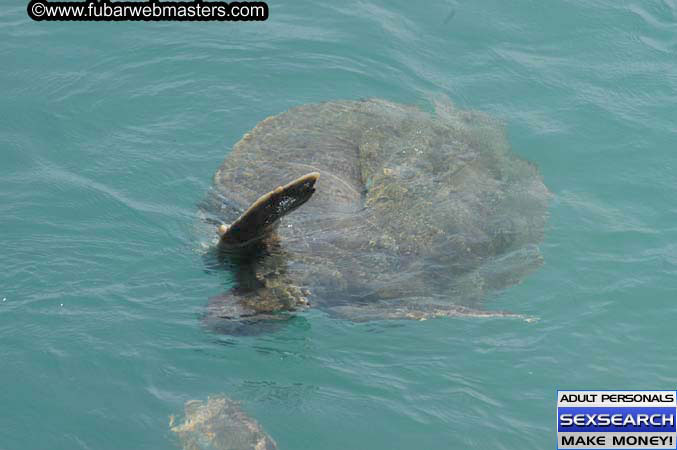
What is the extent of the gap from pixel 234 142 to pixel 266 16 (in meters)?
2.86

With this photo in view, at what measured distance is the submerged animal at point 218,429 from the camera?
596 centimetres

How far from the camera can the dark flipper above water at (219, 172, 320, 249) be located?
20.6 feet

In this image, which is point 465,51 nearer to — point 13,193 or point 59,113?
point 59,113

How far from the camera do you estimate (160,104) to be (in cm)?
981

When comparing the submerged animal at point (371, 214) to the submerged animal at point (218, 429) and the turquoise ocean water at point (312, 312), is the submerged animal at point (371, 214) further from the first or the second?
the submerged animal at point (218, 429)

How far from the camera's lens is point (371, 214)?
7605mm

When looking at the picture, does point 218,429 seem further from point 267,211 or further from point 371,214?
point 371,214

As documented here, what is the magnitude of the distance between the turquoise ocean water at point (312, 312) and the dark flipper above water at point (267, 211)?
61 cm

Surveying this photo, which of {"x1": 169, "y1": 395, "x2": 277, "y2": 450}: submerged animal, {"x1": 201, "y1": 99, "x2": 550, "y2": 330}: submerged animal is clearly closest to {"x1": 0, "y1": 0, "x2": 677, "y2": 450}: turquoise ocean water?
{"x1": 169, "y1": 395, "x2": 277, "y2": 450}: submerged animal

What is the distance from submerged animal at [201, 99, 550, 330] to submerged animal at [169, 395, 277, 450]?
0.74 meters

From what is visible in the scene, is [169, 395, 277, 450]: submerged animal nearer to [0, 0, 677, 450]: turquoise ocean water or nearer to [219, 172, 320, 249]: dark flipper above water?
[0, 0, 677, 450]: turquoise ocean water

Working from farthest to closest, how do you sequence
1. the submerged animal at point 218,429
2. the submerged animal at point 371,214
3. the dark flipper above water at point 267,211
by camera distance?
the submerged animal at point 371,214, the dark flipper above water at point 267,211, the submerged animal at point 218,429

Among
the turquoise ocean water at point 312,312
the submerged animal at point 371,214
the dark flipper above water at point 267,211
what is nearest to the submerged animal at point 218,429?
the turquoise ocean water at point 312,312

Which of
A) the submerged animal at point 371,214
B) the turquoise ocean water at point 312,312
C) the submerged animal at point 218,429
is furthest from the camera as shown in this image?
the submerged animal at point 371,214
